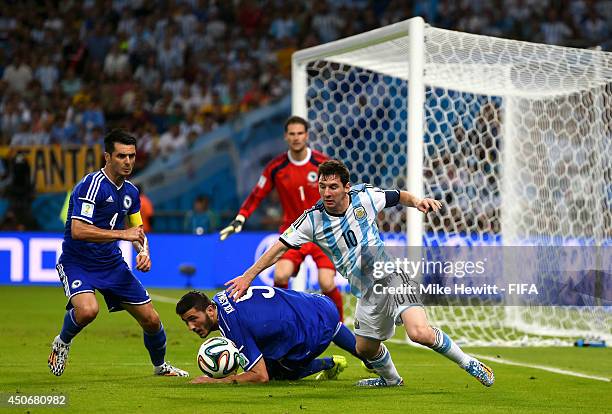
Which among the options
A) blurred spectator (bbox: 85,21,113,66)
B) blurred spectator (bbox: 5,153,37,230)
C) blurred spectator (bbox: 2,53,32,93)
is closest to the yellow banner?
blurred spectator (bbox: 5,153,37,230)

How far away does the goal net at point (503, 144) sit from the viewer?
11734 mm

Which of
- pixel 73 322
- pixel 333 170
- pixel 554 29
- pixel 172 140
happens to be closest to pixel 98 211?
pixel 73 322

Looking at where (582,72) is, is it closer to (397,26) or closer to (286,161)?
(397,26)

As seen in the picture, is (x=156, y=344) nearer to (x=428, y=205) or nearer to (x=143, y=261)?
(x=143, y=261)

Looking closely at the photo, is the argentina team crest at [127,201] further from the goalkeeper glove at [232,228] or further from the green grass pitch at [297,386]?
the goalkeeper glove at [232,228]

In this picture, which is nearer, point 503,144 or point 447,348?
point 447,348

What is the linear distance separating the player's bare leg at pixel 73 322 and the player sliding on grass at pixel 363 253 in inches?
51.3

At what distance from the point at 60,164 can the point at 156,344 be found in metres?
11.4

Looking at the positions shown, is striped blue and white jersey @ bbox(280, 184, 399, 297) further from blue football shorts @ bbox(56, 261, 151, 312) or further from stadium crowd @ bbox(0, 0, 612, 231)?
stadium crowd @ bbox(0, 0, 612, 231)

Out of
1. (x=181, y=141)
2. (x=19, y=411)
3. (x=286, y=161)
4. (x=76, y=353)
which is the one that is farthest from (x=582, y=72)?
(x=181, y=141)

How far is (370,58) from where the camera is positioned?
13055 mm

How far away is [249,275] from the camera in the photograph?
735cm

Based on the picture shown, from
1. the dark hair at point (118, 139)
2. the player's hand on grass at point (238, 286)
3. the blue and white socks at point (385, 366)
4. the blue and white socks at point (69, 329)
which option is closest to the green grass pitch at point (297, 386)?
the blue and white socks at point (385, 366)

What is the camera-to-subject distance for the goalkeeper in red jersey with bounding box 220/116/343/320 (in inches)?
426
